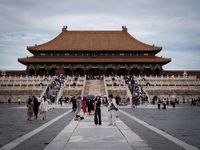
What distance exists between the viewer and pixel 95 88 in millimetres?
54156

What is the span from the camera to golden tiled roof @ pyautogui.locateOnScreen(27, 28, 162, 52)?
253ft

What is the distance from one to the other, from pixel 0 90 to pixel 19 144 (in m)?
42.6

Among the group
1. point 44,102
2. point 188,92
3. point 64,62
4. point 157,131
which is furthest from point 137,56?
point 157,131

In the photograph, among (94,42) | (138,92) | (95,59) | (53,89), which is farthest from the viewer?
(94,42)

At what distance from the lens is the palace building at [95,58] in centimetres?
7475

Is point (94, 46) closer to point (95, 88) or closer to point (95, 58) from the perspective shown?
point (95, 58)

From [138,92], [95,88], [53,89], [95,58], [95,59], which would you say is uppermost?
[95,58]

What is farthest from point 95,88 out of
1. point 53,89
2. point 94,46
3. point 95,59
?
point 94,46

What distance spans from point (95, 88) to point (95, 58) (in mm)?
22523

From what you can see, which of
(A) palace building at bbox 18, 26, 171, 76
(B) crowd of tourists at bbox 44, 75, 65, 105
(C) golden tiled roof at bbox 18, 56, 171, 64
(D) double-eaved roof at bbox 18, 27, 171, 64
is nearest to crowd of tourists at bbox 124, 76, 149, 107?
(B) crowd of tourists at bbox 44, 75, 65, 105

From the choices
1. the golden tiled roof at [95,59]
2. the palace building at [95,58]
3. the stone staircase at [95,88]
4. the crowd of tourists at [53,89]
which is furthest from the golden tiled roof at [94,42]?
the stone staircase at [95,88]

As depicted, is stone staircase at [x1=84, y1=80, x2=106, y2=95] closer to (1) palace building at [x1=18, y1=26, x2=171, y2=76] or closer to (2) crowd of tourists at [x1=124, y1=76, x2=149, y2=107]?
(2) crowd of tourists at [x1=124, y1=76, x2=149, y2=107]

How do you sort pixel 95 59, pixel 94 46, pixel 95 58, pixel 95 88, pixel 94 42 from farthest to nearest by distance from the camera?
pixel 94 42
pixel 94 46
pixel 95 58
pixel 95 59
pixel 95 88

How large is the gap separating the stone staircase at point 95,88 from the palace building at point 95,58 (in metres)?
15.3
